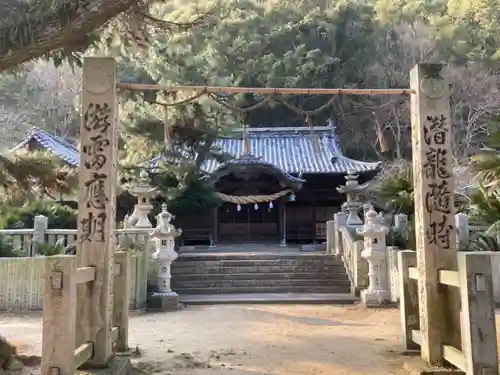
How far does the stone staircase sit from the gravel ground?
5.25 feet

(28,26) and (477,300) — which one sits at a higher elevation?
(28,26)

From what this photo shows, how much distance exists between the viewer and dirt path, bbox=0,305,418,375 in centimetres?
554

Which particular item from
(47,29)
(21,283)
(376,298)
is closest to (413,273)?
(47,29)

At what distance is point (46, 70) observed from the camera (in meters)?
32.4

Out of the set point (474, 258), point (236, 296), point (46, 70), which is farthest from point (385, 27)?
point (474, 258)

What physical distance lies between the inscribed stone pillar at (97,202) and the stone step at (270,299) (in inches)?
264

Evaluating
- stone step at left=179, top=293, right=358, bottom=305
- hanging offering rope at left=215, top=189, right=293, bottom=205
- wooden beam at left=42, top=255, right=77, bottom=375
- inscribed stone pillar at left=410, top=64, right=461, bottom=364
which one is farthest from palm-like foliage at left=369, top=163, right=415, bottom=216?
wooden beam at left=42, top=255, right=77, bottom=375

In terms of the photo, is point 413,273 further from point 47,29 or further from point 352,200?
point 352,200

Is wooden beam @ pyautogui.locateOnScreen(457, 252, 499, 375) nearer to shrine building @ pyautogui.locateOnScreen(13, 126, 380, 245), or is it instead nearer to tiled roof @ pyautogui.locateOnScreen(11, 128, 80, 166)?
tiled roof @ pyautogui.locateOnScreen(11, 128, 80, 166)

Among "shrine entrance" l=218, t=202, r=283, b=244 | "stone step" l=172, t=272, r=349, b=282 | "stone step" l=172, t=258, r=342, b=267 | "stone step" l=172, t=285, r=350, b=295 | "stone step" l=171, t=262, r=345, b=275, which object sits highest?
"shrine entrance" l=218, t=202, r=283, b=244

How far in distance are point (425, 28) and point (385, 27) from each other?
2477mm

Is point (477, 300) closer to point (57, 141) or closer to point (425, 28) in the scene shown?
point (57, 141)

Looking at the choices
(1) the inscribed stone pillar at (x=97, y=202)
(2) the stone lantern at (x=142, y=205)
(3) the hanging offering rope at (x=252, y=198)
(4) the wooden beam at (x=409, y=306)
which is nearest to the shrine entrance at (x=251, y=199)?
(3) the hanging offering rope at (x=252, y=198)

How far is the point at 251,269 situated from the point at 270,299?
2663 mm
